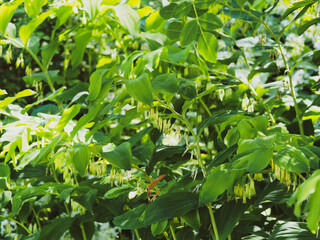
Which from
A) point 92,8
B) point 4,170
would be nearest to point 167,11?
point 92,8

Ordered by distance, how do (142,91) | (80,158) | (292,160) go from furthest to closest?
(80,158), (142,91), (292,160)

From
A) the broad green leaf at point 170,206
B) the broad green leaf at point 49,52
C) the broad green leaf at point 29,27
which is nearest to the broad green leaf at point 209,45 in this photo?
the broad green leaf at point 170,206

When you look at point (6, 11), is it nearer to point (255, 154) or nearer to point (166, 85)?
point (166, 85)

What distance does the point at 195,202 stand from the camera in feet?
4.08

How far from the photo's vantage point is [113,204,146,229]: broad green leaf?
1307 millimetres

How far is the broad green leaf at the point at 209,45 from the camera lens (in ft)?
4.08

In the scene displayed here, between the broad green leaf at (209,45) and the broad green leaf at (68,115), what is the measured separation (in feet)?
1.28

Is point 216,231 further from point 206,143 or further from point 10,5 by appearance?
point 10,5

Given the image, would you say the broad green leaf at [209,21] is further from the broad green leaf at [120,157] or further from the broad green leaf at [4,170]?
the broad green leaf at [4,170]

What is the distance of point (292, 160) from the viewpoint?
35.8 inches

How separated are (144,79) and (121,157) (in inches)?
8.8

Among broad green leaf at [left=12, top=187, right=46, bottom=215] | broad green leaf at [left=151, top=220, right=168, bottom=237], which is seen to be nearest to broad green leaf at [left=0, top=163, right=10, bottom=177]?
broad green leaf at [left=12, top=187, right=46, bottom=215]

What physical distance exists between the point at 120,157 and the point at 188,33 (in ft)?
1.28

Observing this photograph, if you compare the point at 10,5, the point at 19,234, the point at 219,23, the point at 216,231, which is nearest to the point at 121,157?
the point at 216,231
